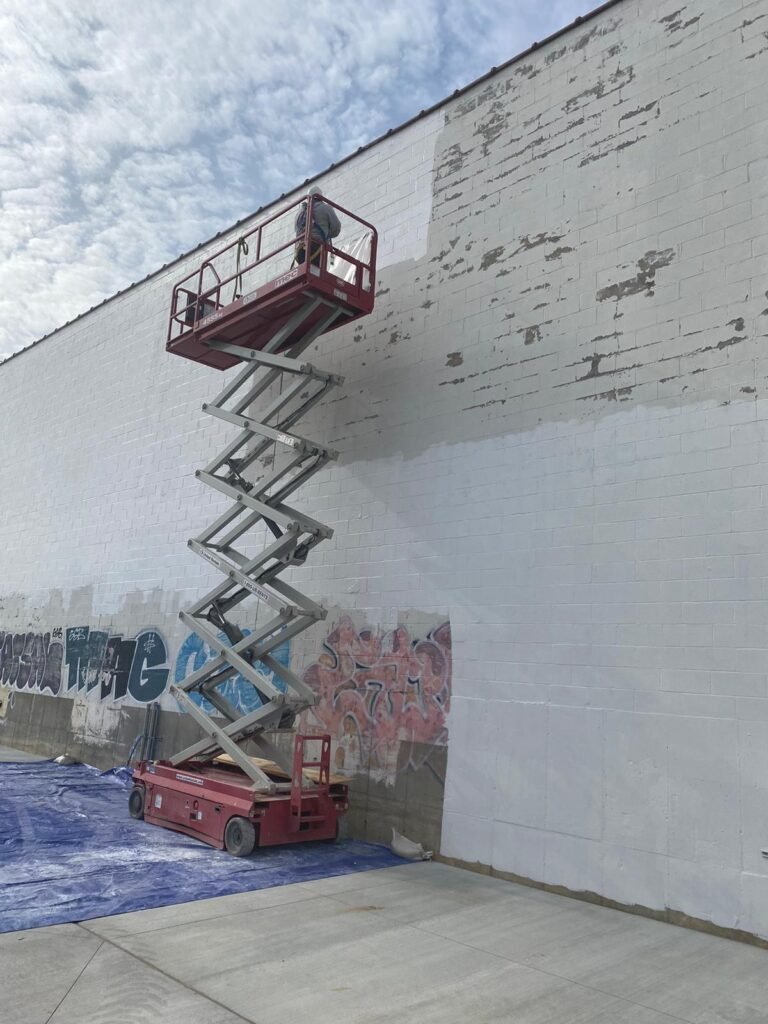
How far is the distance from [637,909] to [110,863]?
186 inches

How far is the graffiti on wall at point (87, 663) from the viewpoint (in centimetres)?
1284

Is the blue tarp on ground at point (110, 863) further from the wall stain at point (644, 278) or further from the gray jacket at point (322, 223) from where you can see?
the gray jacket at point (322, 223)

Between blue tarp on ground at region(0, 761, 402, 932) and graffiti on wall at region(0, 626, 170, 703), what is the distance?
2806mm

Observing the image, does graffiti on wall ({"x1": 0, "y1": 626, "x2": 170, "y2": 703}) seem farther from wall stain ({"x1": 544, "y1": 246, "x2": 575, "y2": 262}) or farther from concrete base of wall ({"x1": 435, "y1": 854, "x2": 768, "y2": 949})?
wall stain ({"x1": 544, "y1": 246, "x2": 575, "y2": 262})

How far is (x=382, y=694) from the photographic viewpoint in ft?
29.5

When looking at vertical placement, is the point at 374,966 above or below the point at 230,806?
below

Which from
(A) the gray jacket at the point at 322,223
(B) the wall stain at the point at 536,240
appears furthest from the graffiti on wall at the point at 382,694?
(A) the gray jacket at the point at 322,223

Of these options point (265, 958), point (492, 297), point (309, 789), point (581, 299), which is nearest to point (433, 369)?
point (492, 297)

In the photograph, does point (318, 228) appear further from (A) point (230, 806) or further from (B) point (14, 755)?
(B) point (14, 755)

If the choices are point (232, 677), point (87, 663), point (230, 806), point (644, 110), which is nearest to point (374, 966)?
point (230, 806)

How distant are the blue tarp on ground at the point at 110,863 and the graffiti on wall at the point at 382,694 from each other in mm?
1036

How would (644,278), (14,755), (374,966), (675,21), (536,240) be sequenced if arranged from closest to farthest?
(374,966) < (644,278) < (675,21) < (536,240) < (14,755)

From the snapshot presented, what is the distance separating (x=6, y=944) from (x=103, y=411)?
12.3 m

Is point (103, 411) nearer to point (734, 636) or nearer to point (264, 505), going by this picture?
point (264, 505)
